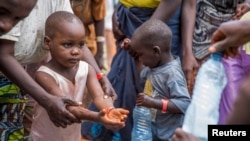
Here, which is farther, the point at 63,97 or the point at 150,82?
the point at 150,82

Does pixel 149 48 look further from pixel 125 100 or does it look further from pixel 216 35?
pixel 216 35

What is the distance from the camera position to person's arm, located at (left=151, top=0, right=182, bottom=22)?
14.6 ft

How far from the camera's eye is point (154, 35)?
4.20 meters

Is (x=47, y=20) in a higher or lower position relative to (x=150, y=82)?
higher

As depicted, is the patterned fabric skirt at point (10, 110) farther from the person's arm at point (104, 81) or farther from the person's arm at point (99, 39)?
the person's arm at point (99, 39)

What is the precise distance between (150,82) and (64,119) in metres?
0.96

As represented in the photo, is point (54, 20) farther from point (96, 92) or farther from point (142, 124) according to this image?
point (142, 124)

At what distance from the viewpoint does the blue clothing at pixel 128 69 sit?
467cm

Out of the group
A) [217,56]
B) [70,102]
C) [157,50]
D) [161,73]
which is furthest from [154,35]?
[217,56]

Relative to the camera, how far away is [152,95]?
4.23 meters

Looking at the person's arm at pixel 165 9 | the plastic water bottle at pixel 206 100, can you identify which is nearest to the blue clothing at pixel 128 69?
the person's arm at pixel 165 9

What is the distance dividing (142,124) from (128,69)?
24.0 inches

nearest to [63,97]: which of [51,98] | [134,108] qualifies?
[51,98]

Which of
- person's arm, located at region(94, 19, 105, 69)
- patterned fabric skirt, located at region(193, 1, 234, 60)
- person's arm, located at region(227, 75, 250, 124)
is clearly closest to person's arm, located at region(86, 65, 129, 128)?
patterned fabric skirt, located at region(193, 1, 234, 60)
